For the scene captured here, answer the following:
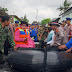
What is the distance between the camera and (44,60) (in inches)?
102

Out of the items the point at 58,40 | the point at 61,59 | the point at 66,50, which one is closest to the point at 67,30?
the point at 58,40

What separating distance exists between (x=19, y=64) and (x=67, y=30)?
7.52 feet

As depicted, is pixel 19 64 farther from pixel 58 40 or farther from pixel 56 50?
pixel 58 40

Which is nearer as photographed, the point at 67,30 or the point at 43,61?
the point at 43,61

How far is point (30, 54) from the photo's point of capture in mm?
2648

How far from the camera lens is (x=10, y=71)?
3.17 meters

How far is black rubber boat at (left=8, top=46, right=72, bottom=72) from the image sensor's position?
260cm

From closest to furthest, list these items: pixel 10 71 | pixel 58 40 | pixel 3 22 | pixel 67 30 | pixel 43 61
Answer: pixel 43 61 < pixel 10 71 < pixel 58 40 < pixel 3 22 < pixel 67 30

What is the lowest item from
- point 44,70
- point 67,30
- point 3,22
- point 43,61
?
point 44,70

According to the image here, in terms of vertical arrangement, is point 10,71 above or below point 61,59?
below

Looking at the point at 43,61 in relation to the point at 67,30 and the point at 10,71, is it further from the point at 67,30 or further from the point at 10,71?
the point at 67,30

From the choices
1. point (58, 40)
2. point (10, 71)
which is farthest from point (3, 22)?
point (58, 40)

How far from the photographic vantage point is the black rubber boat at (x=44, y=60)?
260 centimetres

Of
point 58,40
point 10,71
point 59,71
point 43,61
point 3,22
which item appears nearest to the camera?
point 43,61
